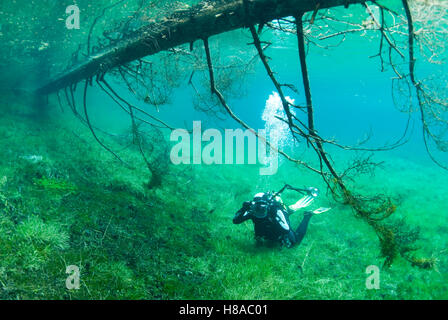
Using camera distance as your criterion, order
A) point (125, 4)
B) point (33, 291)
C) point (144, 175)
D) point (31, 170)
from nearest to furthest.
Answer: point (33, 291), point (31, 170), point (144, 175), point (125, 4)

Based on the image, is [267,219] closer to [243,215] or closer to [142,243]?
[243,215]

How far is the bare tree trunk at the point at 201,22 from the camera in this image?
2.28m

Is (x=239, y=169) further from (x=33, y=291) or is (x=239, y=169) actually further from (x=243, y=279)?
(x=33, y=291)

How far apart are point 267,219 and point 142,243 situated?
2.84m

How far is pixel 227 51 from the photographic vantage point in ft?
93.0

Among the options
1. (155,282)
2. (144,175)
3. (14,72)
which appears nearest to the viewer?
(155,282)

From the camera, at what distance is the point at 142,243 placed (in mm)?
4223

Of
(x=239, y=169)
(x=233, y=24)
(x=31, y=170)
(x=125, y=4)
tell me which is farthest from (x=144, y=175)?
(x=125, y=4)

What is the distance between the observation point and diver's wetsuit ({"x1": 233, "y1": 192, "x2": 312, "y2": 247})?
5480 millimetres

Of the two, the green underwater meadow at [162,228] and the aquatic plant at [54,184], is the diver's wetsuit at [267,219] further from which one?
the aquatic plant at [54,184]

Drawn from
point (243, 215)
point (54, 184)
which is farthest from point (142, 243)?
point (54, 184)
